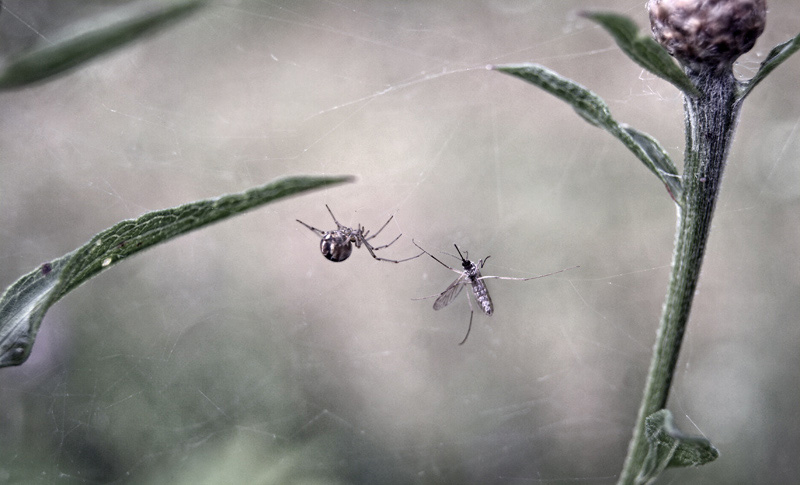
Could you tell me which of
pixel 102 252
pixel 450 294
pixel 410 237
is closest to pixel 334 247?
pixel 450 294

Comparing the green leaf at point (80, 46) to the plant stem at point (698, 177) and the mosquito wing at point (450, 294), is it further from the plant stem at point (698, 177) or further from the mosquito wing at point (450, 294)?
the mosquito wing at point (450, 294)

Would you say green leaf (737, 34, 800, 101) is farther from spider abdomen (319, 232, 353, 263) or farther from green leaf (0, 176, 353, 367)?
spider abdomen (319, 232, 353, 263)

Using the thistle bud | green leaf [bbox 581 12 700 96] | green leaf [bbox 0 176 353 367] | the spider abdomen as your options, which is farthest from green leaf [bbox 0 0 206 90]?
the spider abdomen

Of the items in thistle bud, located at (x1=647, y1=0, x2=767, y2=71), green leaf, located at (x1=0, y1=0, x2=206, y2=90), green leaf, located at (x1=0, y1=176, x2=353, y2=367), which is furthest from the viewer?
thistle bud, located at (x1=647, y1=0, x2=767, y2=71)

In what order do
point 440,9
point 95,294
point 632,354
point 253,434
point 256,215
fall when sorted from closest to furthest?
point 253,434
point 95,294
point 632,354
point 256,215
point 440,9

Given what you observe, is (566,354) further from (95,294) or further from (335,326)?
(95,294)

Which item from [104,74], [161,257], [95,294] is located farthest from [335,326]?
[104,74]

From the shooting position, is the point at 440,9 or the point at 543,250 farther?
the point at 440,9
